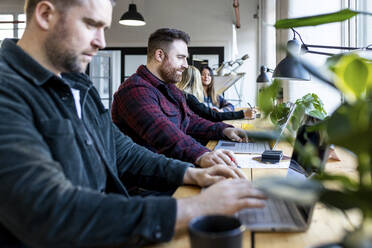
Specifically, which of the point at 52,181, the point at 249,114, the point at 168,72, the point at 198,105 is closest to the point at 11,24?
the point at 198,105

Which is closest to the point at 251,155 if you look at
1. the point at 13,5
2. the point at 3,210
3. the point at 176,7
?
the point at 3,210

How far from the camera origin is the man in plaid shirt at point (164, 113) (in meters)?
1.48

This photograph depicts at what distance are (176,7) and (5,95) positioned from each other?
7024mm

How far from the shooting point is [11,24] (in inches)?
294

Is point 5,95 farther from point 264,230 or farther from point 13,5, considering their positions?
point 13,5

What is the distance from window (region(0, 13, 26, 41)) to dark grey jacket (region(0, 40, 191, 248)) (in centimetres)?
739

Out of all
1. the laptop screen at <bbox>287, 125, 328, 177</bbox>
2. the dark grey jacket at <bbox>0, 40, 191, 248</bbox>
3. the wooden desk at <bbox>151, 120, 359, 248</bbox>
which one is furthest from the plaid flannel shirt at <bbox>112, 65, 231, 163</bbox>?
the wooden desk at <bbox>151, 120, 359, 248</bbox>

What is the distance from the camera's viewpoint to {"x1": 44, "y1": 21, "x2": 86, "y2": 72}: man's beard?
0.91 meters

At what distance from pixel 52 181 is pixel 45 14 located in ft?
1.64

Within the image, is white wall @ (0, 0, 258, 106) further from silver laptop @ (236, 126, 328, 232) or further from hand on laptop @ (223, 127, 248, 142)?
silver laptop @ (236, 126, 328, 232)

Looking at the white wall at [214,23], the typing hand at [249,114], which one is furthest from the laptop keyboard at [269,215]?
the white wall at [214,23]

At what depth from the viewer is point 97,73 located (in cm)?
752

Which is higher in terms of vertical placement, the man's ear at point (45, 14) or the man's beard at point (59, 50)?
the man's ear at point (45, 14)

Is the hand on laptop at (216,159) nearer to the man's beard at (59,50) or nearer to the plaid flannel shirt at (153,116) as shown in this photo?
the plaid flannel shirt at (153,116)
